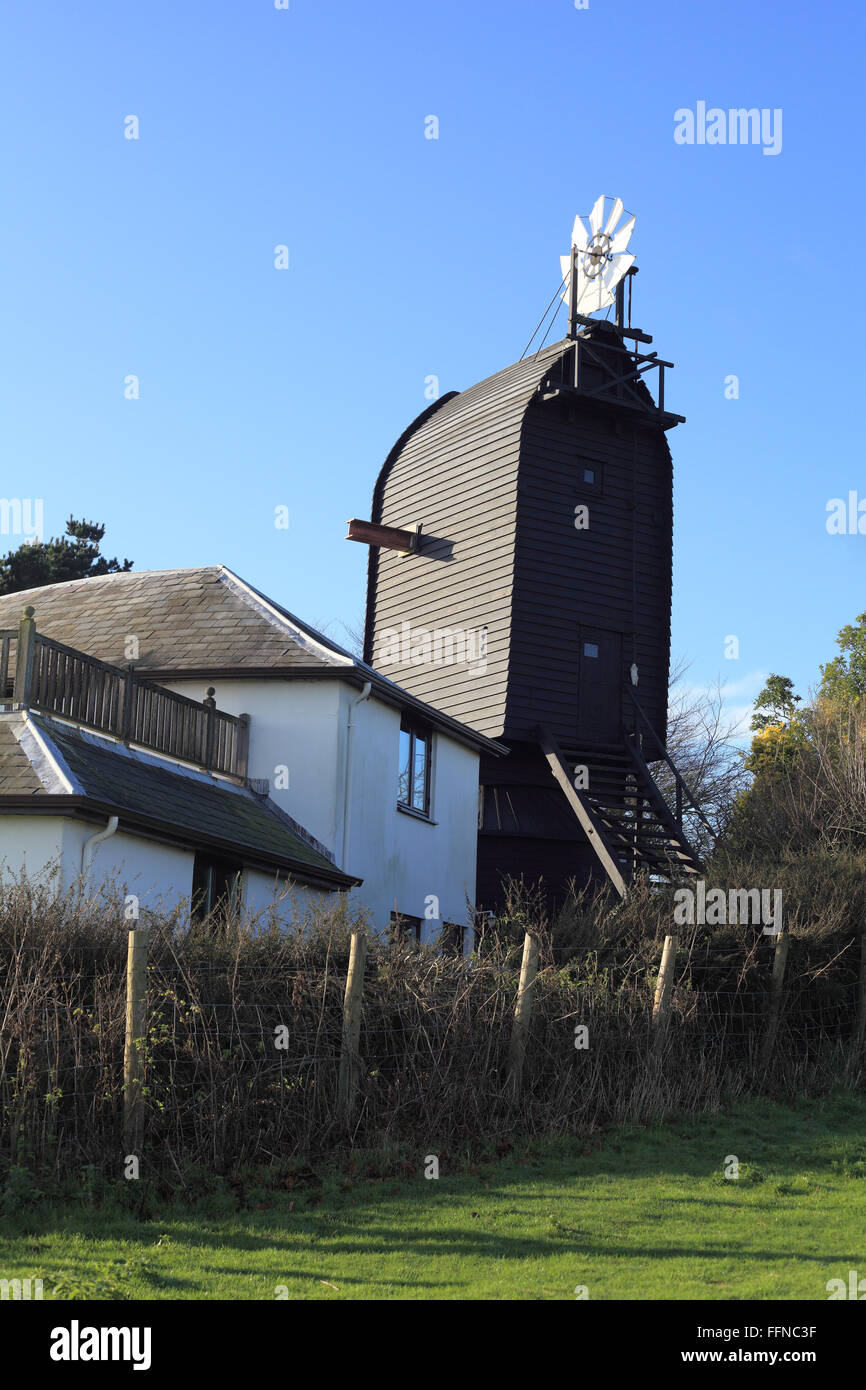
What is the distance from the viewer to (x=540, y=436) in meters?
26.2

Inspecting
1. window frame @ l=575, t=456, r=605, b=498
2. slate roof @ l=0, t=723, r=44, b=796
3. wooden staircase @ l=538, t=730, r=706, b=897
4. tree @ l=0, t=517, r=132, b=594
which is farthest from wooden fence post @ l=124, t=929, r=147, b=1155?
tree @ l=0, t=517, r=132, b=594

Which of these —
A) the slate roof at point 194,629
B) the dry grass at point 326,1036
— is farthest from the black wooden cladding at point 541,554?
the dry grass at point 326,1036

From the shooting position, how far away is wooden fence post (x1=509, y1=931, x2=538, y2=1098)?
39.5ft

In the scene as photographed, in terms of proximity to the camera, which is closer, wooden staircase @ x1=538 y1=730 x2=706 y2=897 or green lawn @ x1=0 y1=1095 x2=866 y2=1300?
green lawn @ x1=0 y1=1095 x2=866 y2=1300

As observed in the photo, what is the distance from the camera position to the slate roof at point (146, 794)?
1358 centimetres

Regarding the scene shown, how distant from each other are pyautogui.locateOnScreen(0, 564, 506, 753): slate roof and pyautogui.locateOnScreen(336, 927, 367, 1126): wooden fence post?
8.56 metres

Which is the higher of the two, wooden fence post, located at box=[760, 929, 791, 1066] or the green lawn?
wooden fence post, located at box=[760, 929, 791, 1066]

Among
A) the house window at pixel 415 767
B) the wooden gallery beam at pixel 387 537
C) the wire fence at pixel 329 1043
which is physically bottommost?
the wire fence at pixel 329 1043

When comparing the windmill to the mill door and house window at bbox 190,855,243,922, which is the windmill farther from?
house window at bbox 190,855,243,922

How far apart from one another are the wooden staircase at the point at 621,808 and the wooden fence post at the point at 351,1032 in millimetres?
11106

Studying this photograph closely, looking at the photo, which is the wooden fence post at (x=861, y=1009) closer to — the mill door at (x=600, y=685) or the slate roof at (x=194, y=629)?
the slate roof at (x=194, y=629)

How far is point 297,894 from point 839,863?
7.06m
